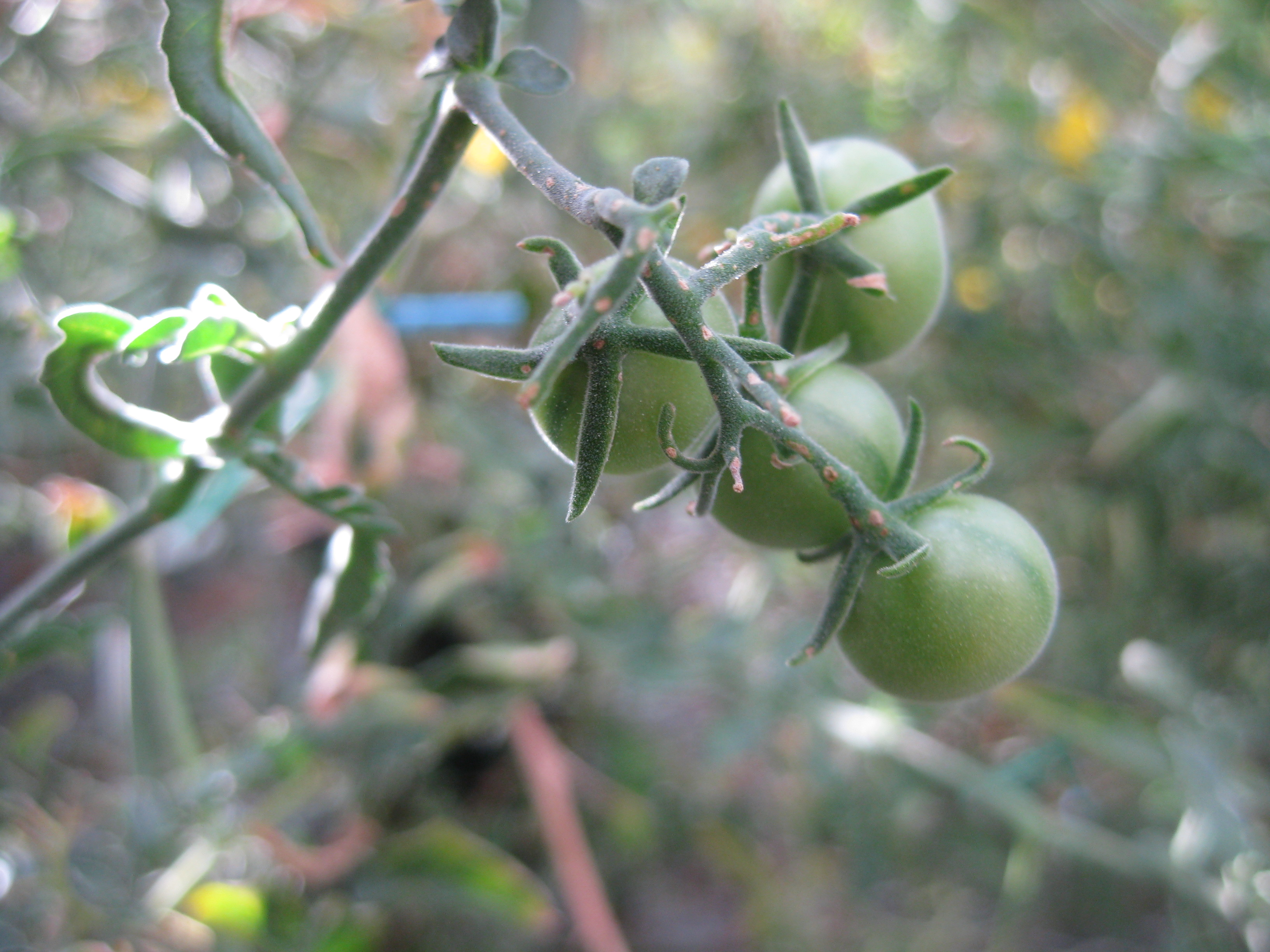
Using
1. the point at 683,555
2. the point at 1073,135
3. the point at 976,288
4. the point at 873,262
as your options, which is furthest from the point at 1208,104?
the point at 873,262

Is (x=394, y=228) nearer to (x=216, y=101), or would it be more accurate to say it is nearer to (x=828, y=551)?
(x=216, y=101)

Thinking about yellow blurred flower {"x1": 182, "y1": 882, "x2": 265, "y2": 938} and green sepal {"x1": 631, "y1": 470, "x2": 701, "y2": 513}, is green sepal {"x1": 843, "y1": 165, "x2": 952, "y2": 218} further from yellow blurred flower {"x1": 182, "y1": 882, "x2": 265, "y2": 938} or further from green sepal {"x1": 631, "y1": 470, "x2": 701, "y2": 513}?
yellow blurred flower {"x1": 182, "y1": 882, "x2": 265, "y2": 938}

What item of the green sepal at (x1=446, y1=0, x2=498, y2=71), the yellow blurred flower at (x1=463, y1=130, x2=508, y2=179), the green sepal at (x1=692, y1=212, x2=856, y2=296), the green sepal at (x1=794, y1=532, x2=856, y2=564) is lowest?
the yellow blurred flower at (x1=463, y1=130, x2=508, y2=179)

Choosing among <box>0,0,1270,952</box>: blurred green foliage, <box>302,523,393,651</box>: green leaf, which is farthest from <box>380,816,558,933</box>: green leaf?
<box>302,523,393,651</box>: green leaf

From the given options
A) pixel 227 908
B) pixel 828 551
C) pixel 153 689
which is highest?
pixel 828 551

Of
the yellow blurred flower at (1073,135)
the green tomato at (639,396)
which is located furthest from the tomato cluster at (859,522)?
the yellow blurred flower at (1073,135)

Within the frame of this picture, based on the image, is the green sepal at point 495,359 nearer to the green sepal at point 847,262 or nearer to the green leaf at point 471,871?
the green sepal at point 847,262

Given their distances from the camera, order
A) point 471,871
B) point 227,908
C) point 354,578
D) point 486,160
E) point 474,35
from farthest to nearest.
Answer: point 486,160 → point 471,871 → point 227,908 → point 354,578 → point 474,35
